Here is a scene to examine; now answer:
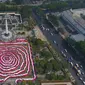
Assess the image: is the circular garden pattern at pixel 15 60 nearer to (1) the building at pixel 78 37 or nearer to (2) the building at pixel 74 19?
(1) the building at pixel 78 37

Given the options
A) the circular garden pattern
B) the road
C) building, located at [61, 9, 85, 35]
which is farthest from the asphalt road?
the circular garden pattern

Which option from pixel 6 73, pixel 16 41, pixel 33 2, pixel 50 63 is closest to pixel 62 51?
pixel 50 63

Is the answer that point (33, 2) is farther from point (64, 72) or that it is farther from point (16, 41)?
point (64, 72)

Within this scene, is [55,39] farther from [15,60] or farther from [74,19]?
[15,60]

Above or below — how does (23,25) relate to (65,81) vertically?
above

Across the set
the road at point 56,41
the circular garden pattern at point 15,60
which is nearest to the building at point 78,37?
the road at point 56,41

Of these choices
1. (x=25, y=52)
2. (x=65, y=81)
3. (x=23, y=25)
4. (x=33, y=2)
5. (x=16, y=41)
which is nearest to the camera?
(x=65, y=81)

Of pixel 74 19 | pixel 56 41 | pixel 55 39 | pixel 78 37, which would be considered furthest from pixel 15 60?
pixel 74 19

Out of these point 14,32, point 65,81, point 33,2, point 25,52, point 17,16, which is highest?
point 33,2

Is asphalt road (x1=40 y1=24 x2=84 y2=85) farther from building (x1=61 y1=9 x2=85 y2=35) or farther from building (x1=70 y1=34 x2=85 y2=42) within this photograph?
building (x1=61 y1=9 x2=85 y2=35)
